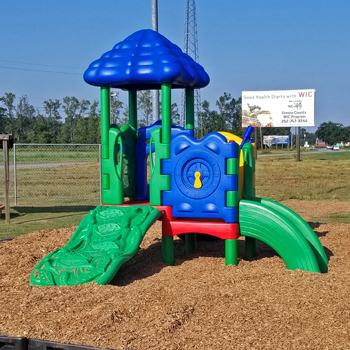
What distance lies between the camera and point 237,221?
6.10m

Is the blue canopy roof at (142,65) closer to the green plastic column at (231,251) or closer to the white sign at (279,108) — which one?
the green plastic column at (231,251)

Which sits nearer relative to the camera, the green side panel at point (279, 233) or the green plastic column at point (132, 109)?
the green side panel at point (279, 233)

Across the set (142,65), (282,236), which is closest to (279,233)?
(282,236)

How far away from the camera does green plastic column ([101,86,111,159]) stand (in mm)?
6379

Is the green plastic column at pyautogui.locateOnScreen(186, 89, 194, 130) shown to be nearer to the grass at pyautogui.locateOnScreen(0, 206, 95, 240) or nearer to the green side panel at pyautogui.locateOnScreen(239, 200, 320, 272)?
the green side panel at pyautogui.locateOnScreen(239, 200, 320, 272)

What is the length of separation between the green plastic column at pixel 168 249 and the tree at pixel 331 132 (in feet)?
548

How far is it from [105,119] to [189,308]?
2.94m

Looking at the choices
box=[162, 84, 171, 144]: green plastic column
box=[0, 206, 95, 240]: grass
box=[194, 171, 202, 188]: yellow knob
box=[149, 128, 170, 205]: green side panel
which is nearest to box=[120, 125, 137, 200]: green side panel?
box=[149, 128, 170, 205]: green side panel

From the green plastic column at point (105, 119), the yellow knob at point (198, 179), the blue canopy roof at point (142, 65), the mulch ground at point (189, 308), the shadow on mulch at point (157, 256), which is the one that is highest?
the blue canopy roof at point (142, 65)

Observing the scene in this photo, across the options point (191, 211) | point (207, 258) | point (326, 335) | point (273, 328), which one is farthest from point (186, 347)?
point (207, 258)

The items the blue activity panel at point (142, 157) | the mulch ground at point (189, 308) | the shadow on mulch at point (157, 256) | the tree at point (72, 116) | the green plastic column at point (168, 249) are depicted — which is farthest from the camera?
the tree at point (72, 116)

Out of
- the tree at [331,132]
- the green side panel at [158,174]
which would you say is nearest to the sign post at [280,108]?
the green side panel at [158,174]

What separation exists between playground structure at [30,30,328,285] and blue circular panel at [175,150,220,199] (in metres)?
0.01

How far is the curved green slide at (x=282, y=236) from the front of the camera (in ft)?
19.0
